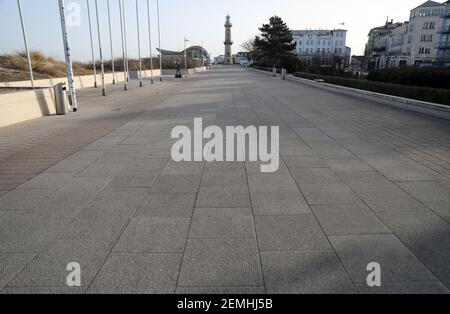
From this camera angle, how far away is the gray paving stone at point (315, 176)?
5.30 metres

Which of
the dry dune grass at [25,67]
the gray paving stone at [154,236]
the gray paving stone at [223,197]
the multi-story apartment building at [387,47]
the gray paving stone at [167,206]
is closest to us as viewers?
the gray paving stone at [154,236]

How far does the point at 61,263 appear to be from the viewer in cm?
316

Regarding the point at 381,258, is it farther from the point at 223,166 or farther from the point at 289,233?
the point at 223,166

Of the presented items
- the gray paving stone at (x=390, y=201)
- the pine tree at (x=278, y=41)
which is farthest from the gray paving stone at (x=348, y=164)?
the pine tree at (x=278, y=41)

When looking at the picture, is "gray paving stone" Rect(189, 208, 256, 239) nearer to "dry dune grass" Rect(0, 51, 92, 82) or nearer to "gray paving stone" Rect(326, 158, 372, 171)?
"gray paving stone" Rect(326, 158, 372, 171)

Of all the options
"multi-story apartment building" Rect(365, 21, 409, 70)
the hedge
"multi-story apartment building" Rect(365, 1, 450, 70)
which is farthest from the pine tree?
the hedge

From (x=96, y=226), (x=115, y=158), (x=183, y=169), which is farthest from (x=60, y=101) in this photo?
(x=96, y=226)

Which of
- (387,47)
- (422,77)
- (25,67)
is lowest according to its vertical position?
(422,77)

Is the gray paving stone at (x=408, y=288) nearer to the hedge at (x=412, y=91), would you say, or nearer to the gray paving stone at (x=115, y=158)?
the gray paving stone at (x=115, y=158)

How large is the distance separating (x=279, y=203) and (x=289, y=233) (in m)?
0.84

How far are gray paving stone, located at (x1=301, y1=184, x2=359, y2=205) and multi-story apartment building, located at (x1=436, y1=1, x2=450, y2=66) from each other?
7156 cm

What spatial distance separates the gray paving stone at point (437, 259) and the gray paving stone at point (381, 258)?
2.5 inches

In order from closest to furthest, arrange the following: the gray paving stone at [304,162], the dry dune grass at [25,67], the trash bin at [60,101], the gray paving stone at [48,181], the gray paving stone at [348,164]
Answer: the gray paving stone at [48,181]
the gray paving stone at [348,164]
the gray paving stone at [304,162]
the trash bin at [60,101]
the dry dune grass at [25,67]
